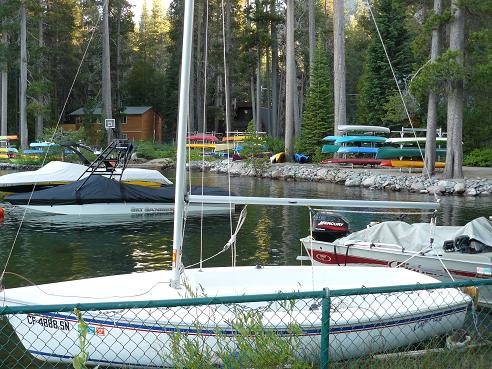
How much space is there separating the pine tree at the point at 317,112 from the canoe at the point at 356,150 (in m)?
4.02

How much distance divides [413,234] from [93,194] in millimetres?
11922


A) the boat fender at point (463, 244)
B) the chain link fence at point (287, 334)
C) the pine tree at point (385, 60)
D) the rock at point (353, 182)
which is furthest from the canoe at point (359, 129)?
the chain link fence at point (287, 334)

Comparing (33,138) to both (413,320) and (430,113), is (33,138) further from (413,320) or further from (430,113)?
(413,320)

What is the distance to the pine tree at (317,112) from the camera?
48781 mm

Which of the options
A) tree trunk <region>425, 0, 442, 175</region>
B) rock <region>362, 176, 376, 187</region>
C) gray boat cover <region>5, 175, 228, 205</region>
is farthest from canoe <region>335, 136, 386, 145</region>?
gray boat cover <region>5, 175, 228, 205</region>

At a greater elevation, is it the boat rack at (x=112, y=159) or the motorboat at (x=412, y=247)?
the boat rack at (x=112, y=159)

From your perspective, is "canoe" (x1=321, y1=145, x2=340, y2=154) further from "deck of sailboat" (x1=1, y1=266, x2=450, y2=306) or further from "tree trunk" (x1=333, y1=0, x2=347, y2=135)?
"deck of sailboat" (x1=1, y1=266, x2=450, y2=306)

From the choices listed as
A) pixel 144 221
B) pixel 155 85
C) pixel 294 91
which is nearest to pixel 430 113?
pixel 294 91

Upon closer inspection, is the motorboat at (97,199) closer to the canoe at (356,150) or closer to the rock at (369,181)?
the rock at (369,181)

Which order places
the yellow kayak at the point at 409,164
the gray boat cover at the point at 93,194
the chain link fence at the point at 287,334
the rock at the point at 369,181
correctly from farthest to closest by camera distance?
the yellow kayak at the point at 409,164 → the rock at the point at 369,181 → the gray boat cover at the point at 93,194 → the chain link fence at the point at 287,334

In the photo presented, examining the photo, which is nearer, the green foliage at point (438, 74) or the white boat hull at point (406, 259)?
the white boat hull at point (406, 259)

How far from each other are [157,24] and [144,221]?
289 feet

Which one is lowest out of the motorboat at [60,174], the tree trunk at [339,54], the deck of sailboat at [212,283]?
the deck of sailboat at [212,283]

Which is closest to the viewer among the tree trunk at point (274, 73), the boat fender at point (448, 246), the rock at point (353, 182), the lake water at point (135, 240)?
the boat fender at point (448, 246)
